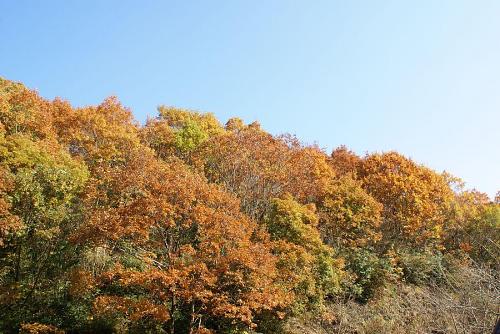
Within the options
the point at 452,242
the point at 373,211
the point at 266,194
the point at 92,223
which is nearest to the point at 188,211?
the point at 92,223

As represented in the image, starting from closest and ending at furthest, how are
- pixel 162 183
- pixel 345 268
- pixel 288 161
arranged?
1. pixel 162 183
2. pixel 345 268
3. pixel 288 161

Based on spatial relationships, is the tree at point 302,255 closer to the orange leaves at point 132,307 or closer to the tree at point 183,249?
the tree at point 183,249

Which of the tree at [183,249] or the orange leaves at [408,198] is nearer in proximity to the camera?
the tree at [183,249]

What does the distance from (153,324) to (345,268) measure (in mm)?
10767

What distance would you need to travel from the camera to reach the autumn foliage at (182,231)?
1478 cm

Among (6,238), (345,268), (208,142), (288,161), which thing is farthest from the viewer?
(208,142)

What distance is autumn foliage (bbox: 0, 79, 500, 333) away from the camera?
14781mm

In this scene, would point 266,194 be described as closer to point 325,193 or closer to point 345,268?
point 325,193

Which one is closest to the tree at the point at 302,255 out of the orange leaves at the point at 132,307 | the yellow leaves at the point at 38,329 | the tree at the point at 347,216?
the tree at the point at 347,216

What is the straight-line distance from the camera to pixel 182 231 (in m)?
15.9

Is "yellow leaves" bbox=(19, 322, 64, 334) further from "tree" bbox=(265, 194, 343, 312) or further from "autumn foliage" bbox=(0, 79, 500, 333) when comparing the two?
"tree" bbox=(265, 194, 343, 312)

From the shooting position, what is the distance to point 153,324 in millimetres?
17359

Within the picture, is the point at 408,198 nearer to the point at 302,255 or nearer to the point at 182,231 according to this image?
the point at 302,255

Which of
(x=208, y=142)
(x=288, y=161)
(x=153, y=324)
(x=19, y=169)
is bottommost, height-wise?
(x=153, y=324)
